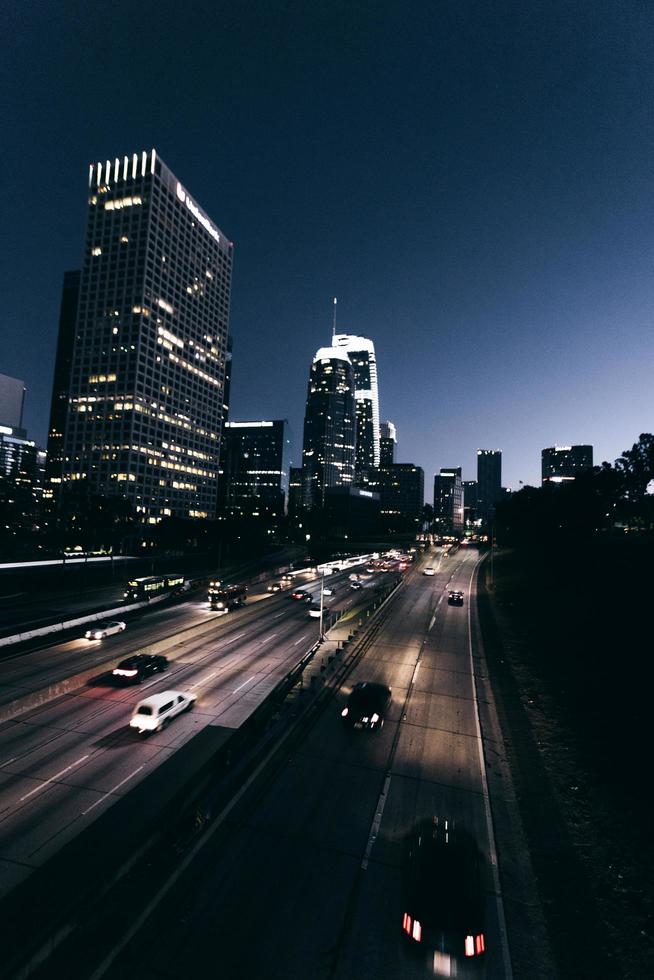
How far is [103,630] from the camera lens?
40.1 m

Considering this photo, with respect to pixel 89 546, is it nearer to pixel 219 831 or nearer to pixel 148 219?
pixel 219 831

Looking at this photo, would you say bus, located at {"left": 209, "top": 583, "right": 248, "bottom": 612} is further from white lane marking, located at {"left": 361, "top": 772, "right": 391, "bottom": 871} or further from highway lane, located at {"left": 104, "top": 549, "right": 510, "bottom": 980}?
white lane marking, located at {"left": 361, "top": 772, "right": 391, "bottom": 871}

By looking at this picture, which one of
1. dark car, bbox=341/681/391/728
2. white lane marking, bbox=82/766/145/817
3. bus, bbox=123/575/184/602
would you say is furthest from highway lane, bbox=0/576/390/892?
bus, bbox=123/575/184/602

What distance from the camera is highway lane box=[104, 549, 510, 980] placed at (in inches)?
426

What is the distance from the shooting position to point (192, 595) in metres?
62.2

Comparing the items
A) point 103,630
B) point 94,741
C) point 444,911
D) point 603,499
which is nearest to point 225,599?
point 103,630

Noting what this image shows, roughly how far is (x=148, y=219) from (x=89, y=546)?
125123 mm

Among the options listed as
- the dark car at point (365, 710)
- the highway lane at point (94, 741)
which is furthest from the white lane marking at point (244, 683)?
the dark car at point (365, 710)

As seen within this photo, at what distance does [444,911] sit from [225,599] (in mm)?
44898

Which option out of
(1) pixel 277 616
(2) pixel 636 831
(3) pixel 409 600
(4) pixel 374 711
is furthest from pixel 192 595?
(2) pixel 636 831

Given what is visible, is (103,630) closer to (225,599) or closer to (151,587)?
(225,599)

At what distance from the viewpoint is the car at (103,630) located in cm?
3931

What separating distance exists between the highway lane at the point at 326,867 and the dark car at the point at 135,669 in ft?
43.3

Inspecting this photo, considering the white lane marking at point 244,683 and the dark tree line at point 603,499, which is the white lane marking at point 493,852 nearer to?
the white lane marking at point 244,683
